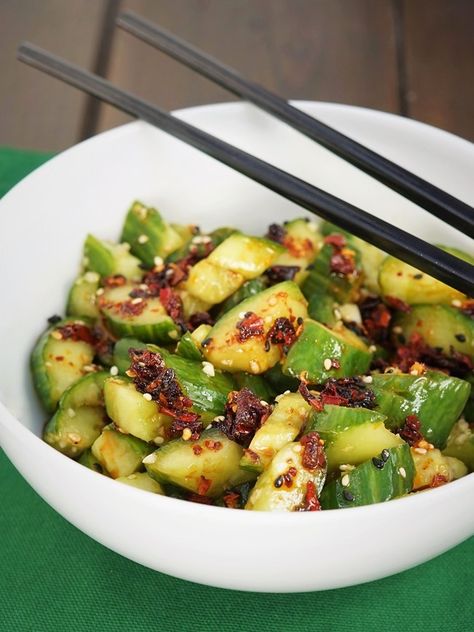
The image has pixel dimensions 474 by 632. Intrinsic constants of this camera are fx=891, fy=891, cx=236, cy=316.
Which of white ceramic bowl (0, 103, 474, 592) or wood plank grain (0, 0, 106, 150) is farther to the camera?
wood plank grain (0, 0, 106, 150)

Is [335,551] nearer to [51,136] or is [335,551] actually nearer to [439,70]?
[51,136]

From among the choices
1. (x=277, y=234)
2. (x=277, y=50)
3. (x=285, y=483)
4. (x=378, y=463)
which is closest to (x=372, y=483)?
(x=378, y=463)

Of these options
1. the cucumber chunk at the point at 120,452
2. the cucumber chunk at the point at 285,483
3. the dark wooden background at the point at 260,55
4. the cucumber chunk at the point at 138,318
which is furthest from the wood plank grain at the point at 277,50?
the cucumber chunk at the point at 285,483

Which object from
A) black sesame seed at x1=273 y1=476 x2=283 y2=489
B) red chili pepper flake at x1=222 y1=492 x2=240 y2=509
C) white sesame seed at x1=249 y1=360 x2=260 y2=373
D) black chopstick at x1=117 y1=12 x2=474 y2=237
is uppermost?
black chopstick at x1=117 y1=12 x2=474 y2=237

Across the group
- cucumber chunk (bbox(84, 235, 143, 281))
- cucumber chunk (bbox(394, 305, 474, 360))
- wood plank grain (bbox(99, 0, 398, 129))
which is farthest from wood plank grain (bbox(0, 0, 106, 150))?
cucumber chunk (bbox(394, 305, 474, 360))

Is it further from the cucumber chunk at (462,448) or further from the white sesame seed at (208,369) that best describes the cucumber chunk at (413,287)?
the white sesame seed at (208,369)

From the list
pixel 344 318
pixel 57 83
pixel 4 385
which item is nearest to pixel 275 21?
pixel 57 83

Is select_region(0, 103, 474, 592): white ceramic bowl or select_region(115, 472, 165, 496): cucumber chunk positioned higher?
select_region(0, 103, 474, 592): white ceramic bowl

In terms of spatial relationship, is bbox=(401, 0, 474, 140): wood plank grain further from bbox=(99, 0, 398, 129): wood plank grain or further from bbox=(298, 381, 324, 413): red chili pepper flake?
bbox=(298, 381, 324, 413): red chili pepper flake
